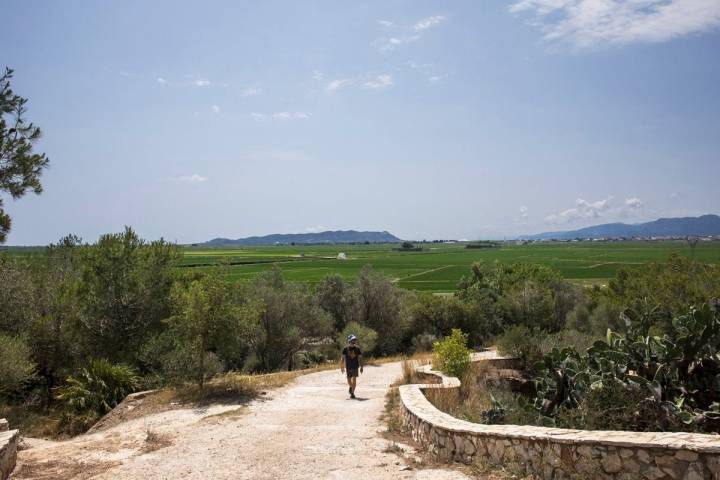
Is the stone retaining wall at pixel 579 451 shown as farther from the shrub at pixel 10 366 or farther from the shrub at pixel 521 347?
the shrub at pixel 521 347

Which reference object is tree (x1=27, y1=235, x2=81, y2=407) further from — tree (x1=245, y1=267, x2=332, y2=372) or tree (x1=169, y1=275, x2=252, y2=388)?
tree (x1=245, y1=267, x2=332, y2=372)

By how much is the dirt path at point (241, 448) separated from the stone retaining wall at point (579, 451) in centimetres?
67

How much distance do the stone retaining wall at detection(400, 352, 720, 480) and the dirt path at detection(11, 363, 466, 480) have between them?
2.19ft

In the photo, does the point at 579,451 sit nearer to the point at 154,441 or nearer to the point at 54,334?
the point at 154,441

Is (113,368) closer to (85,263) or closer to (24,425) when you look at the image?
(24,425)

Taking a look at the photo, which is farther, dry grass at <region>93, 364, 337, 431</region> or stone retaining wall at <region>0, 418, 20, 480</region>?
dry grass at <region>93, 364, 337, 431</region>

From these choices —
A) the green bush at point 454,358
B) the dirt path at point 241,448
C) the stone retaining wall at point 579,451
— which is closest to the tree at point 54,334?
the dirt path at point 241,448

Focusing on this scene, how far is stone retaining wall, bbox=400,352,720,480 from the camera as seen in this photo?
6.01 m

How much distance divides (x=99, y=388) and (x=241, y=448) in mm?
7942

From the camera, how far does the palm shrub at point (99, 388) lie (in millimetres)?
14555

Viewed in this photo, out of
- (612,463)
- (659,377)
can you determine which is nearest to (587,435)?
(612,463)

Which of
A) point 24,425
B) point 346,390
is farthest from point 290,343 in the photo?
point 24,425

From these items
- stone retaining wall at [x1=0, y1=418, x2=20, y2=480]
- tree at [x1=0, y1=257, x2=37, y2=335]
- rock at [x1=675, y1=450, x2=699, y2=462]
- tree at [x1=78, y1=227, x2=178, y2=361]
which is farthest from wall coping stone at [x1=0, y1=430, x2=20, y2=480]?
tree at [x1=0, y1=257, x2=37, y2=335]

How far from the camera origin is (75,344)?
20.0m
